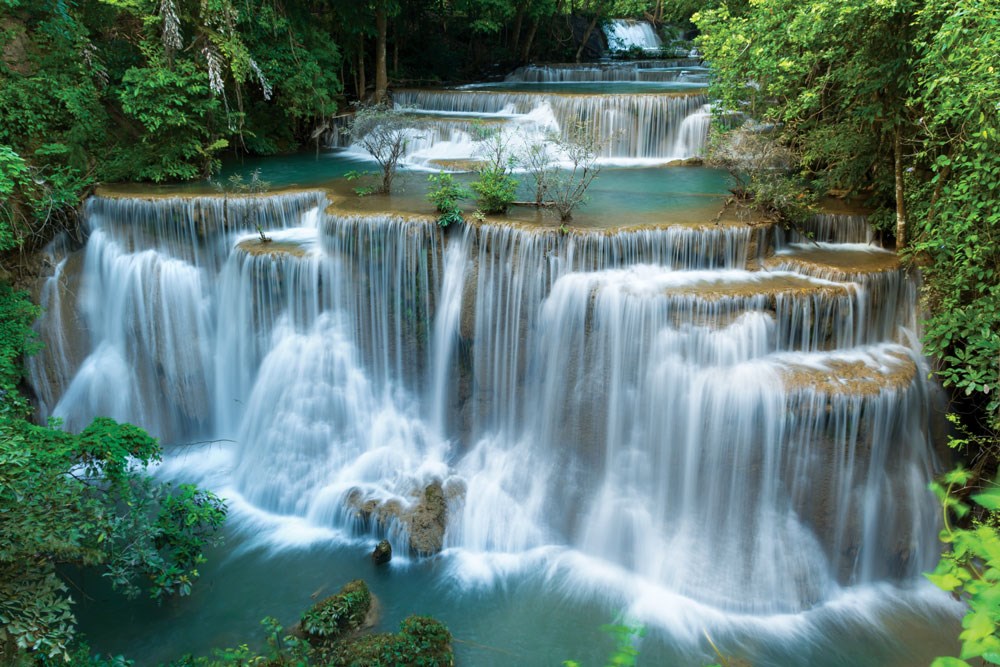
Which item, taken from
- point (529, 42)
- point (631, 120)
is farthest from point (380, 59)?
point (529, 42)

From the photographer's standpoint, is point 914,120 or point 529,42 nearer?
point 914,120

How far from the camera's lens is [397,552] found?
308 inches

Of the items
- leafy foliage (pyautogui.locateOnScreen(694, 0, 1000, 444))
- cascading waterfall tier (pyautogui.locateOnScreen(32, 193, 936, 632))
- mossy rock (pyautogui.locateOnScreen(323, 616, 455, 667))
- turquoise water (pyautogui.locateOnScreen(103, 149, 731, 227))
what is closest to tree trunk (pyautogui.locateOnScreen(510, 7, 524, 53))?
turquoise water (pyautogui.locateOnScreen(103, 149, 731, 227))

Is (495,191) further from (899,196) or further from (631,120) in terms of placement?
(631,120)

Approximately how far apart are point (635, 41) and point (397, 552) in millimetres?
26459

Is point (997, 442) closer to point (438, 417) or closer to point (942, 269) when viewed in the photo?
point (942, 269)

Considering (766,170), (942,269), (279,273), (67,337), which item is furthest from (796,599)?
(67,337)

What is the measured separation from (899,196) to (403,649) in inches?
294

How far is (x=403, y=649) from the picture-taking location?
6051 mm

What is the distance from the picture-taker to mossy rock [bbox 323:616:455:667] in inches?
234

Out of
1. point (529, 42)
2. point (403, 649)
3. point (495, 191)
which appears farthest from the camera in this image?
point (529, 42)

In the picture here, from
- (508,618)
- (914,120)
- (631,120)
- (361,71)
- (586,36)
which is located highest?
(586,36)

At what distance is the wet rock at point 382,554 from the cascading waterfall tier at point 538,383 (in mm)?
350

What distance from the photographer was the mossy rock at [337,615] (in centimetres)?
642
